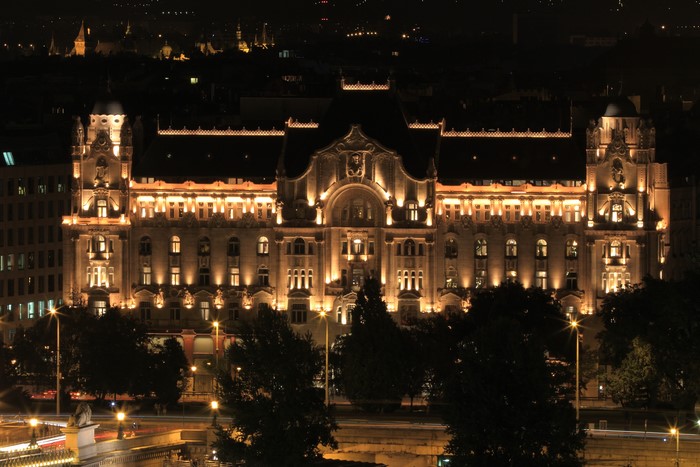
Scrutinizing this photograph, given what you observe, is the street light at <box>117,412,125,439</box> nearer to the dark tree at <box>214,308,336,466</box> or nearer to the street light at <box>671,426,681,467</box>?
the dark tree at <box>214,308,336,466</box>

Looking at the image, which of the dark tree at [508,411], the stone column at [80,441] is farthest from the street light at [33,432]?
the dark tree at [508,411]

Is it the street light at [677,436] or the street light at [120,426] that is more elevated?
the street light at [120,426]

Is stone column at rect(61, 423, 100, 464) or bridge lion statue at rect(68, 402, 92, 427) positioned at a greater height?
bridge lion statue at rect(68, 402, 92, 427)

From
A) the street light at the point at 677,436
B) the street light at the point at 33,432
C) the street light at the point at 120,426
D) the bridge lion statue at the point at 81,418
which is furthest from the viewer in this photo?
the street light at the point at 677,436

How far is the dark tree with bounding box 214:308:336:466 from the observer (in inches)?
7008

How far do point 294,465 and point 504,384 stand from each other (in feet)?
38.3

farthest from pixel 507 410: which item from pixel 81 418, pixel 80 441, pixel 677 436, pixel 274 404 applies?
pixel 80 441

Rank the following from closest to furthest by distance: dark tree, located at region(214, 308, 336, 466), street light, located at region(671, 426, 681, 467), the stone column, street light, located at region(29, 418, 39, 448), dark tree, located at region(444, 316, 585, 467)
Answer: street light, located at region(29, 418, 39, 448)
the stone column
dark tree, located at region(444, 316, 585, 467)
dark tree, located at region(214, 308, 336, 466)
street light, located at region(671, 426, 681, 467)

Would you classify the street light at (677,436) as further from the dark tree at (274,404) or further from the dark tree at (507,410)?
the dark tree at (274,404)

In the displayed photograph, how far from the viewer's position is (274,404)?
593ft

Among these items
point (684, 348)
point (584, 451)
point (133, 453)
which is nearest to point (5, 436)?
point (133, 453)

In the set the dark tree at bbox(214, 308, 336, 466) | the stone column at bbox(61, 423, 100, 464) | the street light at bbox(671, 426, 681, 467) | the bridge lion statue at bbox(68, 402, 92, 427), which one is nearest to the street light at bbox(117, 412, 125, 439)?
the dark tree at bbox(214, 308, 336, 466)

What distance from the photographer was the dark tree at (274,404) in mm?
178000

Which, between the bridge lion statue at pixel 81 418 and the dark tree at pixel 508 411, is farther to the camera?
the dark tree at pixel 508 411
